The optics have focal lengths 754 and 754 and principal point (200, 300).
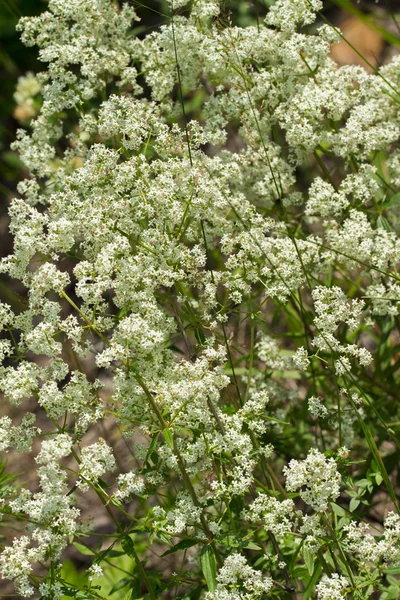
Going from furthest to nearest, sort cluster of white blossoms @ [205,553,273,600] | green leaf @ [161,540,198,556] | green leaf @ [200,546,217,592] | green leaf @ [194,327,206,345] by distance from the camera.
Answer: green leaf @ [194,327,206,345] < green leaf @ [161,540,198,556] < green leaf @ [200,546,217,592] < cluster of white blossoms @ [205,553,273,600]

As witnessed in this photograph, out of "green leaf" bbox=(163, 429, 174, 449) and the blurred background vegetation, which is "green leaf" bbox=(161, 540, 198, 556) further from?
the blurred background vegetation

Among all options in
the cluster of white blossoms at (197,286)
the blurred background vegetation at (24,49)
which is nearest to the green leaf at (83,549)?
the cluster of white blossoms at (197,286)

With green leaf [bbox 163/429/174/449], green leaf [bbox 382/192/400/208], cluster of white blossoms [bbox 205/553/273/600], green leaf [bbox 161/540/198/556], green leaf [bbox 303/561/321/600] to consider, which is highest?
green leaf [bbox 382/192/400/208]

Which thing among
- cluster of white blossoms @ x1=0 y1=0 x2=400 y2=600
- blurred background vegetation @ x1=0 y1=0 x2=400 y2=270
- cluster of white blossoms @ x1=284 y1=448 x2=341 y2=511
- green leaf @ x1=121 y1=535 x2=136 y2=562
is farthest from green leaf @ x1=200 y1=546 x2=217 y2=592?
blurred background vegetation @ x1=0 y1=0 x2=400 y2=270

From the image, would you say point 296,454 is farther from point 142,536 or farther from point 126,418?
point 126,418

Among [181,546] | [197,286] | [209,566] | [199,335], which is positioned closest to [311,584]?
[209,566]

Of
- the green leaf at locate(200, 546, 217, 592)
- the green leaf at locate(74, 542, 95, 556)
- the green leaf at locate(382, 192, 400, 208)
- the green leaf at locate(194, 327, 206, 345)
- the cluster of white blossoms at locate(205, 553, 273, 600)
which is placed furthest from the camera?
the green leaf at locate(382, 192, 400, 208)

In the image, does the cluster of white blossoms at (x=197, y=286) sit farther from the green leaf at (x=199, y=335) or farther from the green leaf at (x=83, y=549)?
the green leaf at (x=83, y=549)

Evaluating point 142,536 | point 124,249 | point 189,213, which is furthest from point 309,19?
point 142,536
